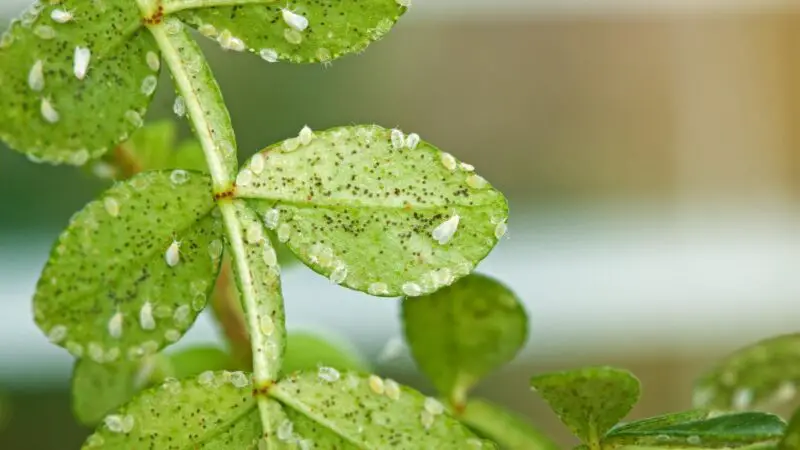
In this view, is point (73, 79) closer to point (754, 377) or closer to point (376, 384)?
point (376, 384)

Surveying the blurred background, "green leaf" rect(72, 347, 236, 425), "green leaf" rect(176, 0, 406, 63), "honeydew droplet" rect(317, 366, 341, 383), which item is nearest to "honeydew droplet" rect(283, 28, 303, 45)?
"green leaf" rect(176, 0, 406, 63)

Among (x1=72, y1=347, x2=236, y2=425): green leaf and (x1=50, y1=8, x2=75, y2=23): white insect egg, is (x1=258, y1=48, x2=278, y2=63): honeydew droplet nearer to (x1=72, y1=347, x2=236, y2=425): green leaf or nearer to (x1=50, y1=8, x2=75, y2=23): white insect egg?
(x1=50, y1=8, x2=75, y2=23): white insect egg

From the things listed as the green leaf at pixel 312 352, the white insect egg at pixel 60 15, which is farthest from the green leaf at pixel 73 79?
the green leaf at pixel 312 352

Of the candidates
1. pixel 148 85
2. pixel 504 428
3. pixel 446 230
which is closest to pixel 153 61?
pixel 148 85

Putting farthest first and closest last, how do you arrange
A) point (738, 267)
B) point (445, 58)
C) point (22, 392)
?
point (738, 267), point (445, 58), point (22, 392)

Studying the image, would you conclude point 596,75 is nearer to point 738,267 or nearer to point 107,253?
point 738,267

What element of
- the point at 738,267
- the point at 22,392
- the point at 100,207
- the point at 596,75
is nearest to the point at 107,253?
the point at 100,207
